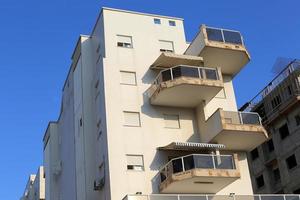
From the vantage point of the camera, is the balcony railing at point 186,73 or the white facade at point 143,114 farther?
the balcony railing at point 186,73

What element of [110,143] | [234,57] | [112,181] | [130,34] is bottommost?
[112,181]

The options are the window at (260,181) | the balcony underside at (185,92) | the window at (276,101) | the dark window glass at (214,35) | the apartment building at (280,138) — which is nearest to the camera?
the balcony underside at (185,92)

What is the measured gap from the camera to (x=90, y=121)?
38625mm

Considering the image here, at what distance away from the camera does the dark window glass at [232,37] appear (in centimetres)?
3806

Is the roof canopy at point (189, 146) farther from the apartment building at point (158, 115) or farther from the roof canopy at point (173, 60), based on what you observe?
the roof canopy at point (173, 60)

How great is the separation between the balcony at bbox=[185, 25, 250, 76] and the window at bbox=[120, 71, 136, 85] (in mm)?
4687

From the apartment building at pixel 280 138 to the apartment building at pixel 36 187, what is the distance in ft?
77.9

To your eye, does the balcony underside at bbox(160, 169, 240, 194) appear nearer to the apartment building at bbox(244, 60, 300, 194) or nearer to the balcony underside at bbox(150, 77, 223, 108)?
the balcony underside at bbox(150, 77, 223, 108)

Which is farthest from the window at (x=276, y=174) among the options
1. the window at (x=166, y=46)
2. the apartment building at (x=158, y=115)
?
the window at (x=166, y=46)

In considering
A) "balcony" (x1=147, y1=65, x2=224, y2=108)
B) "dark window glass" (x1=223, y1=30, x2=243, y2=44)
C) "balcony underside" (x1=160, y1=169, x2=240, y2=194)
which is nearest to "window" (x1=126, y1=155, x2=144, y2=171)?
"balcony underside" (x1=160, y1=169, x2=240, y2=194)

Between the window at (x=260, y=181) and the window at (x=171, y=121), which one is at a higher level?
the window at (x=260, y=181)

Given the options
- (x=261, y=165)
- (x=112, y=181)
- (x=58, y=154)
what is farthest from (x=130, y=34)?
(x=261, y=165)

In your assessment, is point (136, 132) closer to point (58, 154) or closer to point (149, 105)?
point (149, 105)

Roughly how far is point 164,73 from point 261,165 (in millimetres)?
26718
